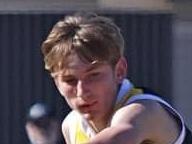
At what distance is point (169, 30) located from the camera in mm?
10391

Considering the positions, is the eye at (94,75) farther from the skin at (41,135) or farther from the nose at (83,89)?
the skin at (41,135)

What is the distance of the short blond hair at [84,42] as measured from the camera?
2.37 metres

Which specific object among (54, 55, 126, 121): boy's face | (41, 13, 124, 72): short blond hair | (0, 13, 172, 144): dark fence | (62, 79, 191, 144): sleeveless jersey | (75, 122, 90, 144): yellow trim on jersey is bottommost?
(0, 13, 172, 144): dark fence

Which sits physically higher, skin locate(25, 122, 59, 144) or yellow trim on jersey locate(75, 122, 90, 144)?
yellow trim on jersey locate(75, 122, 90, 144)

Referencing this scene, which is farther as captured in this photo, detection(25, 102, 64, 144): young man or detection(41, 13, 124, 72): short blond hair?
detection(25, 102, 64, 144): young man

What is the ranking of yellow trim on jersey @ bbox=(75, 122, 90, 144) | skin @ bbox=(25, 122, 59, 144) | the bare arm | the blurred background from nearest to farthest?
the bare arm, yellow trim on jersey @ bbox=(75, 122, 90, 144), skin @ bbox=(25, 122, 59, 144), the blurred background

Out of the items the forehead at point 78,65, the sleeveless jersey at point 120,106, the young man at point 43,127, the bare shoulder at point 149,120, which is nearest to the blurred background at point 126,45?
the young man at point 43,127

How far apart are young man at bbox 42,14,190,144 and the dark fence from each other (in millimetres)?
7622

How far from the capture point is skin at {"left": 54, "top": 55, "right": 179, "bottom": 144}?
7.69 ft

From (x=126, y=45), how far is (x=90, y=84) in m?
7.80

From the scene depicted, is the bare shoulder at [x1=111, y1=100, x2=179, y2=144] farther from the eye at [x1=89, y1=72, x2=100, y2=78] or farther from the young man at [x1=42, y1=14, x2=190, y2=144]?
the eye at [x1=89, y1=72, x2=100, y2=78]

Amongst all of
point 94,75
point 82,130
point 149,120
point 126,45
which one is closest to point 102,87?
point 94,75

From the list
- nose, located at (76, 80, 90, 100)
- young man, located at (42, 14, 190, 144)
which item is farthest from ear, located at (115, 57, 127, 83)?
nose, located at (76, 80, 90, 100)

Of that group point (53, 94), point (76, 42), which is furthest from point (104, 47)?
point (53, 94)
